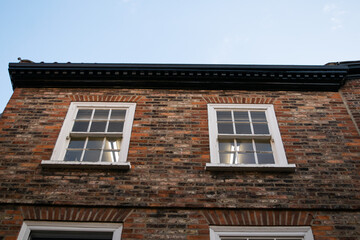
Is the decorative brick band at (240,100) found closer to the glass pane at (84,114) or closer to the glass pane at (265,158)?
the glass pane at (265,158)

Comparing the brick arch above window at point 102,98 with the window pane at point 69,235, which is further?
the brick arch above window at point 102,98

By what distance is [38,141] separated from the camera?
A: 7199 millimetres

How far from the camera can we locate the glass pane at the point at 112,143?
7.41 metres

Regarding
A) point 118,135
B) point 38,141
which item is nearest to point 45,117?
point 38,141

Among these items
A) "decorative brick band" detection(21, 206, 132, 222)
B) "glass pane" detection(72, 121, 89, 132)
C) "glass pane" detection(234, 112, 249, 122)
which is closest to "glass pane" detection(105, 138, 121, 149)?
"glass pane" detection(72, 121, 89, 132)

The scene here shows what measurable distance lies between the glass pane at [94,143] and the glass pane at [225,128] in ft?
9.18

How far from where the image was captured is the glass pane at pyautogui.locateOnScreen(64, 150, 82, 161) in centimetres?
717

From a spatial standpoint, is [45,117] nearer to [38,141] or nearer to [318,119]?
[38,141]

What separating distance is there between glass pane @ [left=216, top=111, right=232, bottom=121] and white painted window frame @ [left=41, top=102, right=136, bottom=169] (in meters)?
2.10

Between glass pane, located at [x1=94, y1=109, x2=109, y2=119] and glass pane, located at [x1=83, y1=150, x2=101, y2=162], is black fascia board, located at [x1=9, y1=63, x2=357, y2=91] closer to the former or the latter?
glass pane, located at [x1=94, y1=109, x2=109, y2=119]

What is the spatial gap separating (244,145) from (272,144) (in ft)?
2.03

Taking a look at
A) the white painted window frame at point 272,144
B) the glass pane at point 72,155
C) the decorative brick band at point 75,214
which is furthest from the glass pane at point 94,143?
the white painted window frame at point 272,144

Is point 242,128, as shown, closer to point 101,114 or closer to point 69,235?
point 101,114

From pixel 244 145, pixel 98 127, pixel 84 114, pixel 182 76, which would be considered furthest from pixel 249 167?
pixel 84 114
